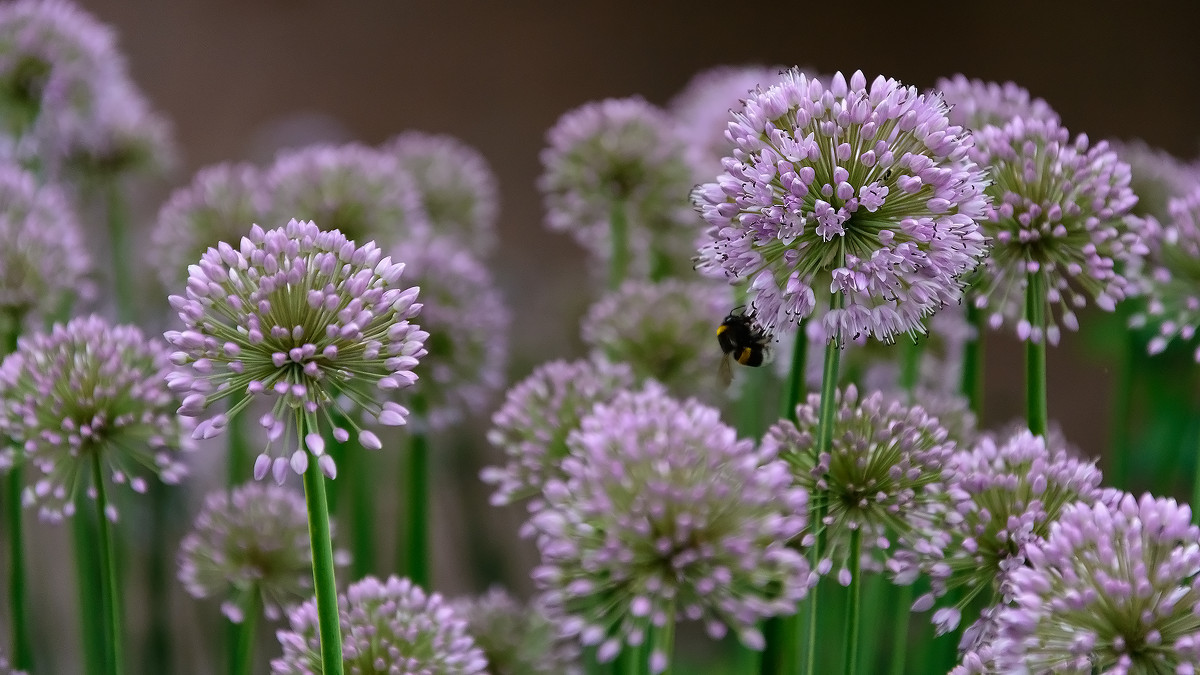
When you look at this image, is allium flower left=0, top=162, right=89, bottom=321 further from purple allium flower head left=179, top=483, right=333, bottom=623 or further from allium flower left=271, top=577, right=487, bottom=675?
allium flower left=271, top=577, right=487, bottom=675

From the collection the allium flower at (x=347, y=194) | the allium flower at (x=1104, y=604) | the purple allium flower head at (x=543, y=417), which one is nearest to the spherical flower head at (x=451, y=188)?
the allium flower at (x=347, y=194)

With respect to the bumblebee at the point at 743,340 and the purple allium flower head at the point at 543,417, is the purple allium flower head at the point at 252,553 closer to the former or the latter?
the purple allium flower head at the point at 543,417

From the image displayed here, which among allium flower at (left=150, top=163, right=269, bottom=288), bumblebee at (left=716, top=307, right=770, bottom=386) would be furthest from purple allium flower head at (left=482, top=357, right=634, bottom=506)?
allium flower at (left=150, top=163, right=269, bottom=288)

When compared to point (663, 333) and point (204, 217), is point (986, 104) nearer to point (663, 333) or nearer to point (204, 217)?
point (663, 333)

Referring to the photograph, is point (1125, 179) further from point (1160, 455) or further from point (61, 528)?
point (61, 528)

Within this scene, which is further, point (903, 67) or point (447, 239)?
point (903, 67)

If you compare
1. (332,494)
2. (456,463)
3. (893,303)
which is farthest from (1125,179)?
(456,463)
